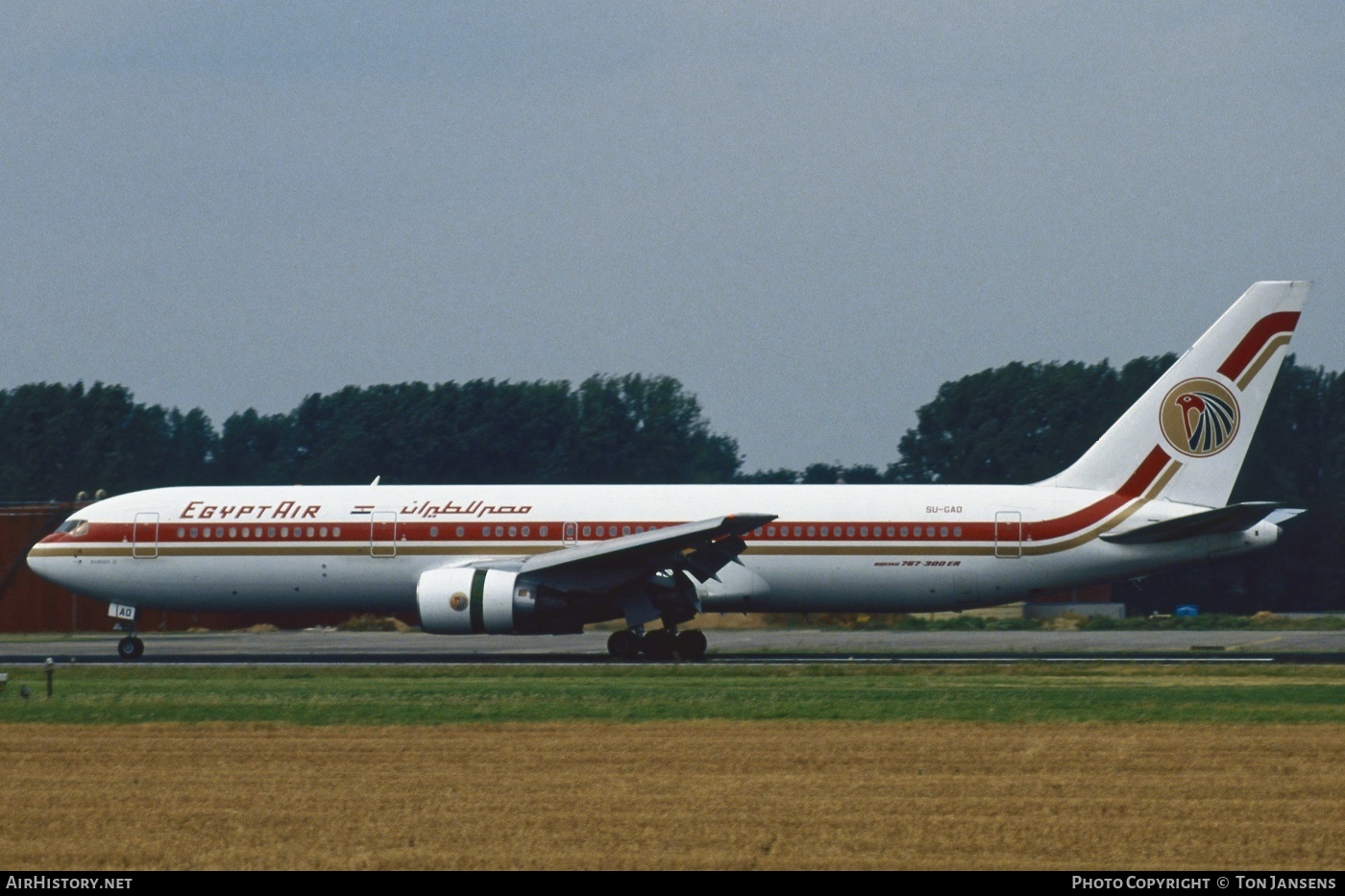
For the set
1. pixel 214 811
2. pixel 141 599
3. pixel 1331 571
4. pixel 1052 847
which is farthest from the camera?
Result: pixel 1331 571

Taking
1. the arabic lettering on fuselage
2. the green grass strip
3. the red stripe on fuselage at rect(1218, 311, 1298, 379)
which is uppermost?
the red stripe on fuselage at rect(1218, 311, 1298, 379)

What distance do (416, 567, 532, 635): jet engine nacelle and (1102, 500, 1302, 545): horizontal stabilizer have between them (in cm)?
1060

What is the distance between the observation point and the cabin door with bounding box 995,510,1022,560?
29.9 metres

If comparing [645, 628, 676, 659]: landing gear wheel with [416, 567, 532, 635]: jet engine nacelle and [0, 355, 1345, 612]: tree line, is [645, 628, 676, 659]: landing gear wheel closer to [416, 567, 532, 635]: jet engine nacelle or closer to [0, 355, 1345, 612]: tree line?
[416, 567, 532, 635]: jet engine nacelle

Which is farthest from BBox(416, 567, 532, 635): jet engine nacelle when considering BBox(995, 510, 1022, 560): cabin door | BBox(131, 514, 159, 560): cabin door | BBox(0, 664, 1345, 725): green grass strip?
BBox(995, 510, 1022, 560): cabin door

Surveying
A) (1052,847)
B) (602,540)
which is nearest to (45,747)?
(1052,847)

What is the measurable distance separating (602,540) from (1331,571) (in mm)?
41253

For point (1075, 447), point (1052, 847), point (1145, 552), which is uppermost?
point (1075, 447)

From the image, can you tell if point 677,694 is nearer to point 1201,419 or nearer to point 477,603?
point 477,603

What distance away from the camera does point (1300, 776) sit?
47.6 ft

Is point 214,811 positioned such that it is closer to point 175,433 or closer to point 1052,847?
point 1052,847

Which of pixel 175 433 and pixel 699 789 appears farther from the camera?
pixel 175 433

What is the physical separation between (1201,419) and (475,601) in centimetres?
1351

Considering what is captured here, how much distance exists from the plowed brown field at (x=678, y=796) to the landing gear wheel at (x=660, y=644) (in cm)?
1117
